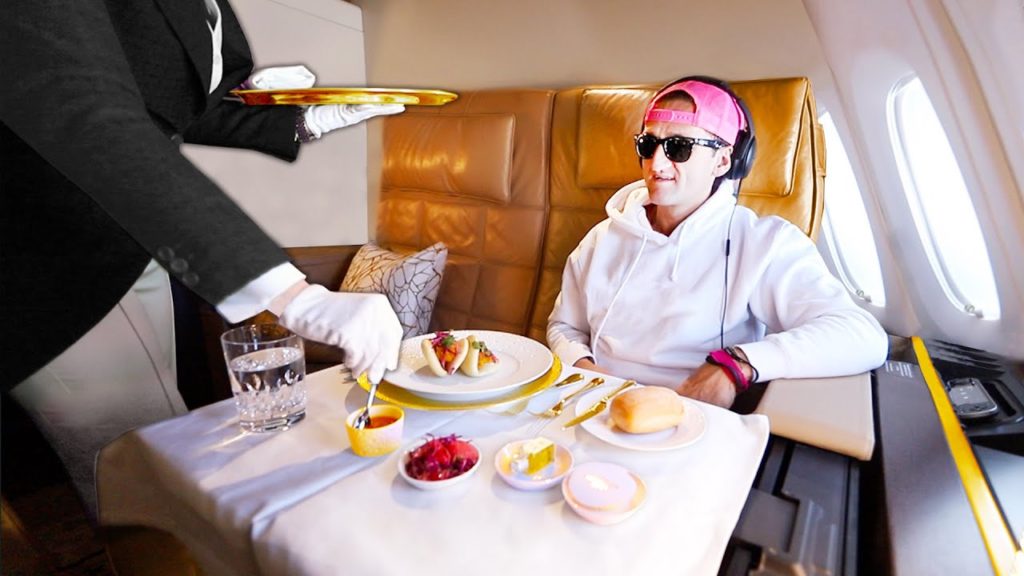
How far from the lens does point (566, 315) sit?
5.24 ft

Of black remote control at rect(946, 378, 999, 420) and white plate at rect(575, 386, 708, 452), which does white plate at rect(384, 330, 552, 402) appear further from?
black remote control at rect(946, 378, 999, 420)

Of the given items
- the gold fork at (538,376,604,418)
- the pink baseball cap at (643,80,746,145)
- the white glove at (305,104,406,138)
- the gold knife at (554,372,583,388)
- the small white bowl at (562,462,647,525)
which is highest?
the white glove at (305,104,406,138)

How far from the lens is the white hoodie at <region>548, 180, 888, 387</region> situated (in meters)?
1.16

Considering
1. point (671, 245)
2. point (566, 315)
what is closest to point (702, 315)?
point (671, 245)

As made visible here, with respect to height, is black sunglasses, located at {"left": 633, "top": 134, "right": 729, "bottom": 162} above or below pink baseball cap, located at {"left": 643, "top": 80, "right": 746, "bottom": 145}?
below

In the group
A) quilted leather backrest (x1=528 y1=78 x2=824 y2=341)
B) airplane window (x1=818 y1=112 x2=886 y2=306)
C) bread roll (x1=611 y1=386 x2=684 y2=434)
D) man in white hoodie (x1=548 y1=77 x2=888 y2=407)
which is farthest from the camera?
airplane window (x1=818 y1=112 x2=886 y2=306)

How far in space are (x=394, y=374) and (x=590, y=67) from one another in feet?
6.01

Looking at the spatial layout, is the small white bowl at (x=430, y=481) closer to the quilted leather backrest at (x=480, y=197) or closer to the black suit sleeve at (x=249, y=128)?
the black suit sleeve at (x=249, y=128)

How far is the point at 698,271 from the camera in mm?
1386

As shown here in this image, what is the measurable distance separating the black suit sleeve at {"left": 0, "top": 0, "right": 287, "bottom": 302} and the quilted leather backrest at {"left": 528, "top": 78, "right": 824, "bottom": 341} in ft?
4.65

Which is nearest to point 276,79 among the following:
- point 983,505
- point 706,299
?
point 706,299

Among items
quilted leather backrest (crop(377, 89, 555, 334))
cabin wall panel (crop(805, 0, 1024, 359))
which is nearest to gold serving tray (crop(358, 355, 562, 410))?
quilted leather backrest (crop(377, 89, 555, 334))

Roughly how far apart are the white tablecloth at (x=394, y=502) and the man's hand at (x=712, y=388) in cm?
28

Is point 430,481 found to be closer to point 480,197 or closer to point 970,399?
point 970,399
